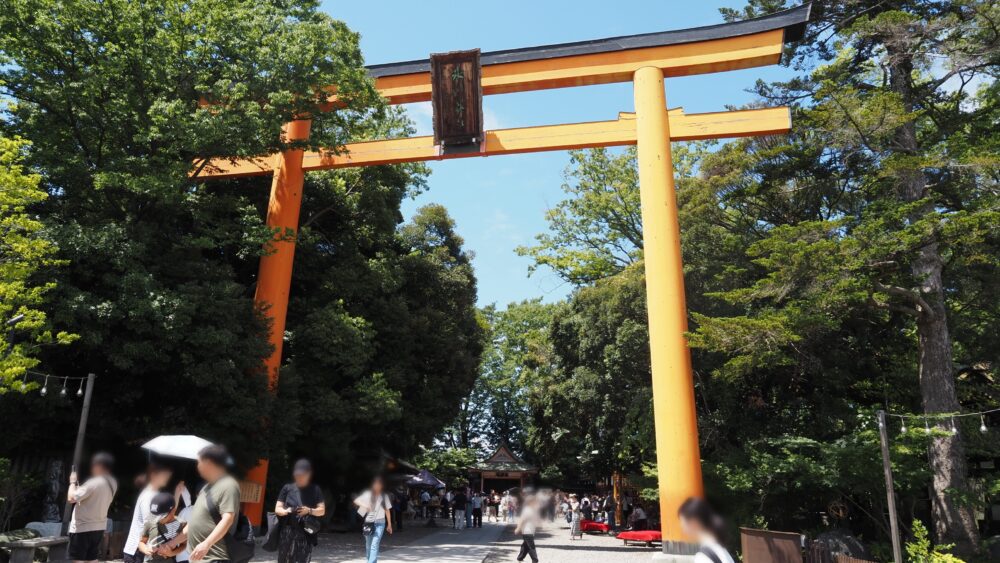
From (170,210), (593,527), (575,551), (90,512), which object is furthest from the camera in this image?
(593,527)

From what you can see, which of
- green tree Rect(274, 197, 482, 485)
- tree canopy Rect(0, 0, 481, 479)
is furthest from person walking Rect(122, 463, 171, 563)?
green tree Rect(274, 197, 482, 485)

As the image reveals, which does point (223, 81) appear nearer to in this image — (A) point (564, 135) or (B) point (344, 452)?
(A) point (564, 135)

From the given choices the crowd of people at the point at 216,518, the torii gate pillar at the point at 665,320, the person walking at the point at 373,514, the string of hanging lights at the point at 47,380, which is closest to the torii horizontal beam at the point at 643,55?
the torii gate pillar at the point at 665,320

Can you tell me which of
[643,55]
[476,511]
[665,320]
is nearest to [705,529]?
[665,320]

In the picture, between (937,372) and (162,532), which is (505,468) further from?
(162,532)

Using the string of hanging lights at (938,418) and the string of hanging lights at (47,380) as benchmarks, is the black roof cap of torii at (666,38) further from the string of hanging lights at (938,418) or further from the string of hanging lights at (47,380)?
the string of hanging lights at (47,380)

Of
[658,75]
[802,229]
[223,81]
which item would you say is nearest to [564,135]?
[658,75]

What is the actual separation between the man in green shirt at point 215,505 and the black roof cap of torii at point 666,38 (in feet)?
35.5

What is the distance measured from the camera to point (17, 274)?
9.35 m

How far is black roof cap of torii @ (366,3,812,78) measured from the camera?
12445mm

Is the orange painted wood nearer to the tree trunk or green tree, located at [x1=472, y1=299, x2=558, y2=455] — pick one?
the tree trunk

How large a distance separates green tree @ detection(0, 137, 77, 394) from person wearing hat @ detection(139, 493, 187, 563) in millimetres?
4644

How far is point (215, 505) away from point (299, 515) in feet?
6.04

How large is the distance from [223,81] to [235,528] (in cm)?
981
